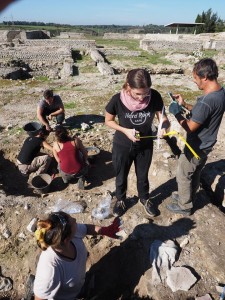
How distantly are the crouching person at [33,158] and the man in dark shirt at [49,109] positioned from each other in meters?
1.09

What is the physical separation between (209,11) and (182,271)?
51.4 meters

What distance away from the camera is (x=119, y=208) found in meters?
4.05

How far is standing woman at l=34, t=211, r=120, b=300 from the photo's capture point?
2.26 meters

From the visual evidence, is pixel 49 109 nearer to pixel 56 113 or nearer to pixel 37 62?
pixel 56 113

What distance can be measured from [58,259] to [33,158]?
3300mm

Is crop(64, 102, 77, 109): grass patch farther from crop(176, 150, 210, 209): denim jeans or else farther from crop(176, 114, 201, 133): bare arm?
crop(176, 114, 201, 133): bare arm

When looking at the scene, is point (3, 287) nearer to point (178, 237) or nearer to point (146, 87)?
point (178, 237)

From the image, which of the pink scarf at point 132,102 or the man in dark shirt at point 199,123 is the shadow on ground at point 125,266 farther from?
the pink scarf at point 132,102

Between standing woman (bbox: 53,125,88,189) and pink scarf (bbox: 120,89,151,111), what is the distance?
5.54 feet

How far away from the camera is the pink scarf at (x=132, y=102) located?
3121 millimetres

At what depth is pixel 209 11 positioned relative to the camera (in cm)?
4544

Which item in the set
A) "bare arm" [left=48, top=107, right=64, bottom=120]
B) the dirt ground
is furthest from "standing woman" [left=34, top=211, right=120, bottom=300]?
"bare arm" [left=48, top=107, right=64, bottom=120]

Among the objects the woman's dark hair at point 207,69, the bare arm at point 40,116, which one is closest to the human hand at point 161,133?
the woman's dark hair at point 207,69

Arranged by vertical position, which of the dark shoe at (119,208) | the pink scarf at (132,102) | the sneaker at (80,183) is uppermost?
the pink scarf at (132,102)
